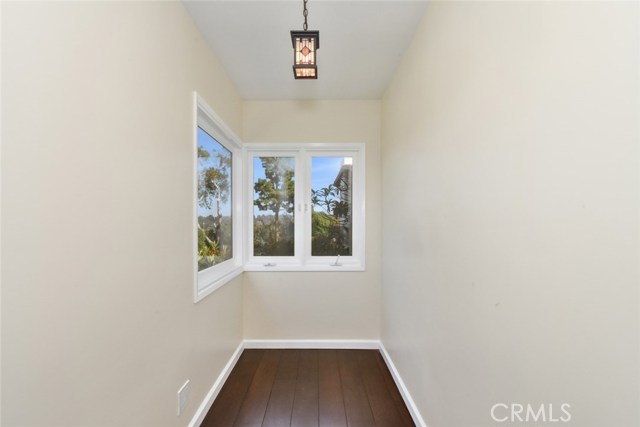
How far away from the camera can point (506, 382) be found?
879 mm

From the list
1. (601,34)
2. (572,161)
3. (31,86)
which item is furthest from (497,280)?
(31,86)

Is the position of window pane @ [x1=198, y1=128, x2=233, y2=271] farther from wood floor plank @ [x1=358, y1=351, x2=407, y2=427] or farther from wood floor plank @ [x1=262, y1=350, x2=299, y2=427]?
wood floor plank @ [x1=358, y1=351, x2=407, y2=427]

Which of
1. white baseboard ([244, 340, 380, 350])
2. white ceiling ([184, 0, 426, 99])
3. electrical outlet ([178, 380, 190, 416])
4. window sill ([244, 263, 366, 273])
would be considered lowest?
white baseboard ([244, 340, 380, 350])

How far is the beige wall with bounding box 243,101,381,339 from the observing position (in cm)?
258

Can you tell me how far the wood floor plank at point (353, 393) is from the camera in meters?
1.67

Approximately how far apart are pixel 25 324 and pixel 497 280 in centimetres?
144

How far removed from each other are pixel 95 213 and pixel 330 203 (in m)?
2.04

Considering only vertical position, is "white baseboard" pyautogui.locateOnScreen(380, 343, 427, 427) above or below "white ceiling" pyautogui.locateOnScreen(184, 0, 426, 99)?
below

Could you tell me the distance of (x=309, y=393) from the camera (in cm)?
191

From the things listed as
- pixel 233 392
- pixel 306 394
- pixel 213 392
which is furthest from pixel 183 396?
pixel 306 394

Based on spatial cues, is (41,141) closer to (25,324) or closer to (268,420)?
(25,324)

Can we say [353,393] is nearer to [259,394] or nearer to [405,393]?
[405,393]

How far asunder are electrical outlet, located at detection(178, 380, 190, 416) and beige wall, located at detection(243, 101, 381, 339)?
43.9 inches

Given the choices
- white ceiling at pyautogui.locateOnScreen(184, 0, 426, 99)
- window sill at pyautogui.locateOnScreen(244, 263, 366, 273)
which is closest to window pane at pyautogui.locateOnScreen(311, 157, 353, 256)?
window sill at pyautogui.locateOnScreen(244, 263, 366, 273)
